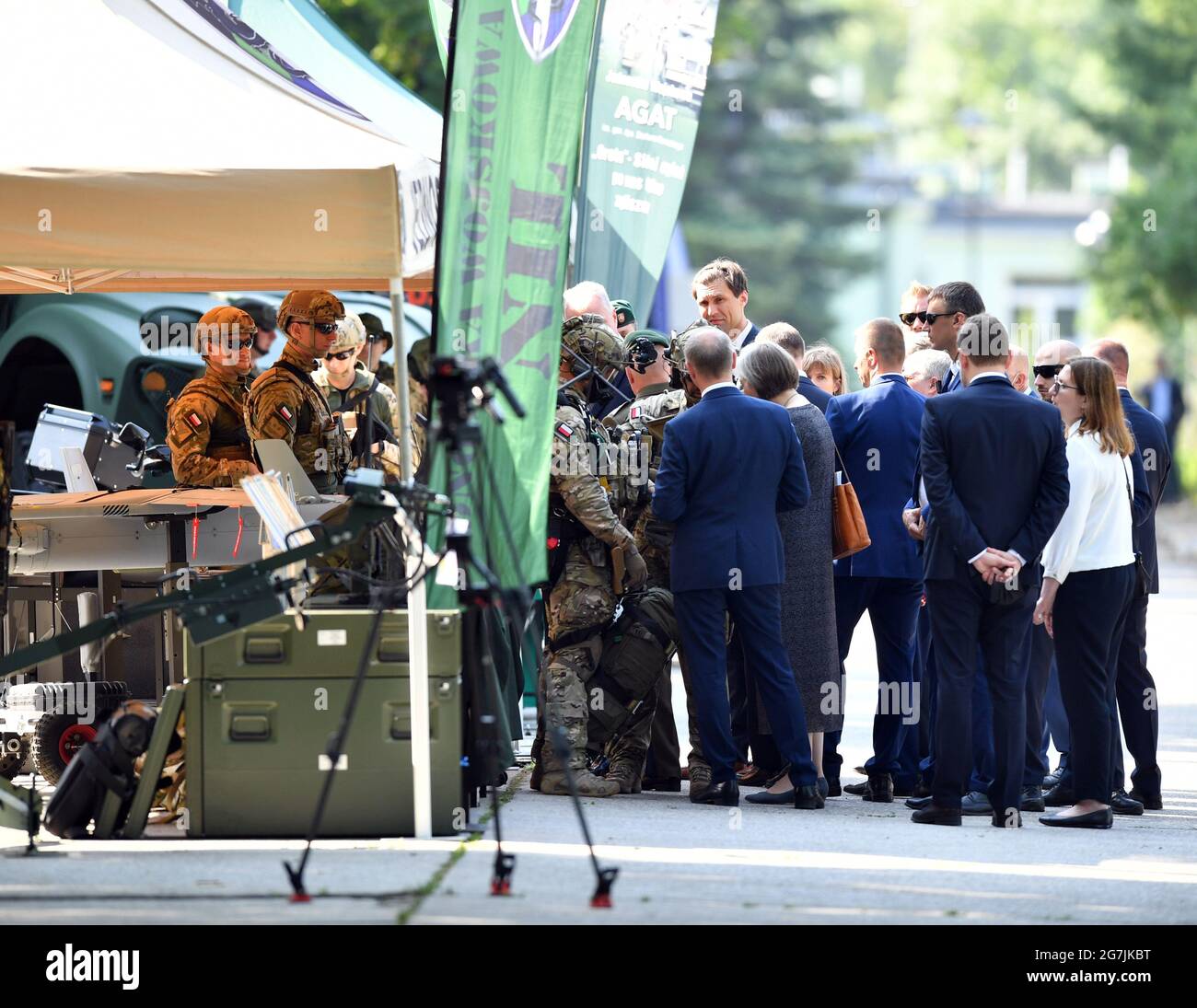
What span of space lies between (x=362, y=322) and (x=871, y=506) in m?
Answer: 4.19

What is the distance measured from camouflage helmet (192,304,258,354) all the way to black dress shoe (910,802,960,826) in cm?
400

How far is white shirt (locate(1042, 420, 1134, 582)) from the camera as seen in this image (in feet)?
29.0

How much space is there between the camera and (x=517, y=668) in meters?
10.1

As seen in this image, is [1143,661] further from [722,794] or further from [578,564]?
[578,564]

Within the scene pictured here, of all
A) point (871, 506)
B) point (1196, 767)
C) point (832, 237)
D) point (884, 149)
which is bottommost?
point (1196, 767)

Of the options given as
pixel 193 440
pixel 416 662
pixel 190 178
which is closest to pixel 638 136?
pixel 193 440

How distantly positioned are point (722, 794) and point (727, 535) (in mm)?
1170

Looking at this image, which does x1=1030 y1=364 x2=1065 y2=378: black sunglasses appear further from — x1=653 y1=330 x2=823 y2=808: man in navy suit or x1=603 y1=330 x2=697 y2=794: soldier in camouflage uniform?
x1=603 y1=330 x2=697 y2=794: soldier in camouflage uniform

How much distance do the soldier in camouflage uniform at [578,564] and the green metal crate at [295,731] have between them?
127cm

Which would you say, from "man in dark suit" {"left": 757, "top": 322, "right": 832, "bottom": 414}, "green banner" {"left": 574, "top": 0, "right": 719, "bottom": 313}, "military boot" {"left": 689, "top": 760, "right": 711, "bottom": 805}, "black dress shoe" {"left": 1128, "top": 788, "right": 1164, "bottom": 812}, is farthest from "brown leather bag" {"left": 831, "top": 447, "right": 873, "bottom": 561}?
"green banner" {"left": 574, "top": 0, "right": 719, "bottom": 313}

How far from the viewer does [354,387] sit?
11.6 metres

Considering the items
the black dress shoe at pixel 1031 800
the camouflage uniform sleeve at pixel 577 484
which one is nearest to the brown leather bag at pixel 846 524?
the camouflage uniform sleeve at pixel 577 484
